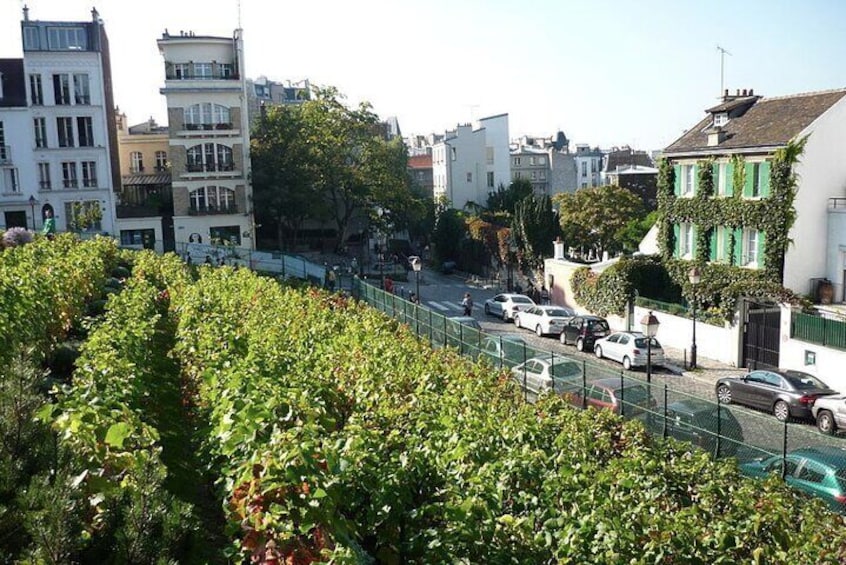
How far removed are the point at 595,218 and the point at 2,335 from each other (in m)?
44.6

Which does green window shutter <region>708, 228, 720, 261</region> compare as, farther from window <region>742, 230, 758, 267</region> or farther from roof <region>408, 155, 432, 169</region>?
roof <region>408, 155, 432, 169</region>

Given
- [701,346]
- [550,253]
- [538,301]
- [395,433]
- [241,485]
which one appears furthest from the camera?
[550,253]

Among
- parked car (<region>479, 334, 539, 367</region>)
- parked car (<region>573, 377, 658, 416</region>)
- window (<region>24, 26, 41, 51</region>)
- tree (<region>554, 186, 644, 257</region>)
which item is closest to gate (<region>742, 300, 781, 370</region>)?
parked car (<region>479, 334, 539, 367</region>)

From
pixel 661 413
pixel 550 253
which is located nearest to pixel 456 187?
pixel 550 253

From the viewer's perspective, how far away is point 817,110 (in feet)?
106

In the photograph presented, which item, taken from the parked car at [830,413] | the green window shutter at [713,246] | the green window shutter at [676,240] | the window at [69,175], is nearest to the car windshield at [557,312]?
the green window shutter at [676,240]

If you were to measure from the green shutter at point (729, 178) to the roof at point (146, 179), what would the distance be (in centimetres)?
4322

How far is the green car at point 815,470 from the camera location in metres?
13.3

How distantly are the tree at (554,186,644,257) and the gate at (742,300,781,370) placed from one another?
969 inches

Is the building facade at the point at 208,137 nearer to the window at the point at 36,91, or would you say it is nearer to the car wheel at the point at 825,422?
the window at the point at 36,91

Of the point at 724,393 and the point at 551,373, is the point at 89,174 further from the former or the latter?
the point at 724,393

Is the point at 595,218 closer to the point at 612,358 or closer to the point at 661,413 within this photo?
the point at 612,358

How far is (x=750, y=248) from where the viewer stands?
32906mm

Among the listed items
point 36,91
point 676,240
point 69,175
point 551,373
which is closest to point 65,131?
point 69,175
